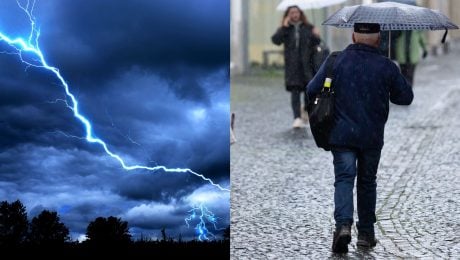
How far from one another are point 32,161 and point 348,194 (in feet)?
7.40

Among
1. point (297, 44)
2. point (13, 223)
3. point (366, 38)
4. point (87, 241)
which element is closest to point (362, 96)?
point (366, 38)

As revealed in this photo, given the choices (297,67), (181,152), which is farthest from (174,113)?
(297,67)

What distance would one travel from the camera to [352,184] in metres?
7.96

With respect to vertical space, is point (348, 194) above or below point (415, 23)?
below

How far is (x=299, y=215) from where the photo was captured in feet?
30.6

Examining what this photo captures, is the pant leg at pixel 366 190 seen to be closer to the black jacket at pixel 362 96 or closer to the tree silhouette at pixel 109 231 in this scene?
the black jacket at pixel 362 96

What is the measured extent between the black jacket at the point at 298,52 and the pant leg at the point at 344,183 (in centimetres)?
722

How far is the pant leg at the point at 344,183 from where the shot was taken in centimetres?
789

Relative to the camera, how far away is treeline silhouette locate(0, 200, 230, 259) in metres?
6.29

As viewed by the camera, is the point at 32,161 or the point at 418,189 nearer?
the point at 32,161

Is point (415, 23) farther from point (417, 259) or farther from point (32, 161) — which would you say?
point (32, 161)

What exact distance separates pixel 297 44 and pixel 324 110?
7.45 m

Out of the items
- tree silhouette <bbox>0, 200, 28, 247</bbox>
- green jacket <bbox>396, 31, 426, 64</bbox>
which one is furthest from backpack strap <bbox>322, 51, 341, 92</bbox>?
green jacket <bbox>396, 31, 426, 64</bbox>

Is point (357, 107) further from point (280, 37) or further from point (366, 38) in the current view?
point (280, 37)
